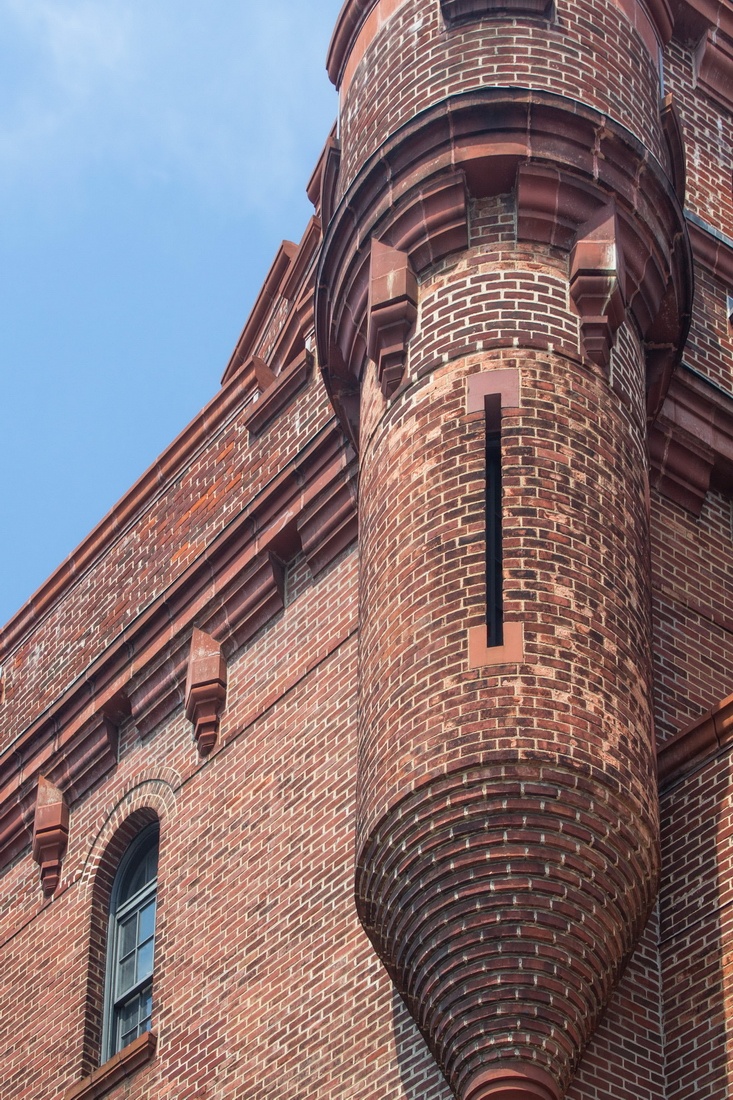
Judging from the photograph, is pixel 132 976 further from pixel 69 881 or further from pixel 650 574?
pixel 650 574

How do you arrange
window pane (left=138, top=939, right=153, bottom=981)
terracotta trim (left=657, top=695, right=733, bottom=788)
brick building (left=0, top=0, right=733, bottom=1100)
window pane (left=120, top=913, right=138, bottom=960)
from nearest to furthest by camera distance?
1. brick building (left=0, top=0, right=733, bottom=1100)
2. terracotta trim (left=657, top=695, right=733, bottom=788)
3. window pane (left=138, top=939, right=153, bottom=981)
4. window pane (left=120, top=913, right=138, bottom=960)

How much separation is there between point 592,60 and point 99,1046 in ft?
25.9

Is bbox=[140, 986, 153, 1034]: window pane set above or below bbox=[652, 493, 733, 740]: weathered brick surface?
below

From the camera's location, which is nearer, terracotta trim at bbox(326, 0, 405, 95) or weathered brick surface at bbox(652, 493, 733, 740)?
weathered brick surface at bbox(652, 493, 733, 740)

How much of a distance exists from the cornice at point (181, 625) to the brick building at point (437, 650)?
0.03 metres

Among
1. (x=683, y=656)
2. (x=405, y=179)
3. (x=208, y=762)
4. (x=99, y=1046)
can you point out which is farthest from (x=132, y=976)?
(x=405, y=179)

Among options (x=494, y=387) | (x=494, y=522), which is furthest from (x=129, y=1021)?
(x=494, y=387)

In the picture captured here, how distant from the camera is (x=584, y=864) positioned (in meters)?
13.0

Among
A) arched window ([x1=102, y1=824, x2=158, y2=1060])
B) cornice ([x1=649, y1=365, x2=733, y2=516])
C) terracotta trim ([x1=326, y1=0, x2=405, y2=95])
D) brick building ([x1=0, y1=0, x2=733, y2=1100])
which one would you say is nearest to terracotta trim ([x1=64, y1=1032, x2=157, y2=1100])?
brick building ([x1=0, y1=0, x2=733, y2=1100])

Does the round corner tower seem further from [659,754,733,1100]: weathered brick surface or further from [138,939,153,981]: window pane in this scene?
[138,939,153,981]: window pane

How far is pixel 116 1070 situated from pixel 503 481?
Answer: 5.69m

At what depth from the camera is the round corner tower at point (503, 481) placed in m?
13.0

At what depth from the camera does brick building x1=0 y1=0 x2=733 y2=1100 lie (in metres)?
13.2

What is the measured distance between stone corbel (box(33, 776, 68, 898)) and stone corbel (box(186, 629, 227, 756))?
2041mm
